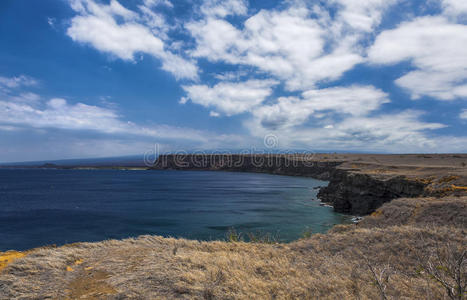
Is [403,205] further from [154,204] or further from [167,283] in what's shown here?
[154,204]

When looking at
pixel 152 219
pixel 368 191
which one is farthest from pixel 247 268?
pixel 368 191

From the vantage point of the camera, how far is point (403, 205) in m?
14.9

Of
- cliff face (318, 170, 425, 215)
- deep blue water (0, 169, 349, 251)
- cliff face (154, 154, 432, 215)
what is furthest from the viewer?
cliff face (154, 154, 432, 215)

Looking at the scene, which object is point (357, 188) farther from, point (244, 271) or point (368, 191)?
point (244, 271)

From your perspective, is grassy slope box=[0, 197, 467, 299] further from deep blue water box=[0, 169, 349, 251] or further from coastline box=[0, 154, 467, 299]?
deep blue water box=[0, 169, 349, 251]

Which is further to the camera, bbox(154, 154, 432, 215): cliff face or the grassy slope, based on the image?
bbox(154, 154, 432, 215): cliff face

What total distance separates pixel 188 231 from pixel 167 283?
21.4 metres

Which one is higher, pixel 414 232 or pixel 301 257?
pixel 414 232

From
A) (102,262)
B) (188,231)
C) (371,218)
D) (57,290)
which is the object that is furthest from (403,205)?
(188,231)

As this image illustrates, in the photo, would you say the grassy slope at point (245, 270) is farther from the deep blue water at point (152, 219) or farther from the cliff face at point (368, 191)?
the cliff face at point (368, 191)

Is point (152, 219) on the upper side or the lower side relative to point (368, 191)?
lower

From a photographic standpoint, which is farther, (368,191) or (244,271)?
(368,191)

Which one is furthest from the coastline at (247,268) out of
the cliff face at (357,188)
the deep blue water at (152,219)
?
the cliff face at (357,188)

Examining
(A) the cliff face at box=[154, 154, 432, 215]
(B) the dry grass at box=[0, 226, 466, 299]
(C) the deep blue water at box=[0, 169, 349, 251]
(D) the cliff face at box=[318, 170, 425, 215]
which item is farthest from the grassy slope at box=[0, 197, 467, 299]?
(A) the cliff face at box=[154, 154, 432, 215]
